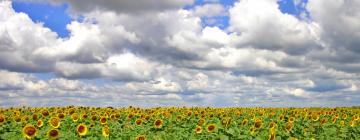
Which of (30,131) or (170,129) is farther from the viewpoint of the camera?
(170,129)

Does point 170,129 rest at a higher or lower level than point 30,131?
higher

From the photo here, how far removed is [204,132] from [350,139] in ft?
17.4

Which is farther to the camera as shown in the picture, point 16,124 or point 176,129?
point 16,124

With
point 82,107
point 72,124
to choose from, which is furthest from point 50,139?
point 82,107

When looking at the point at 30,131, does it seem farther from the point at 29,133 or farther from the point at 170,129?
the point at 170,129

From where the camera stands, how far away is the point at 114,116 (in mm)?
23875

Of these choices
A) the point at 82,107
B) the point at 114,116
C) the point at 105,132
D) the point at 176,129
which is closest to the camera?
the point at 105,132

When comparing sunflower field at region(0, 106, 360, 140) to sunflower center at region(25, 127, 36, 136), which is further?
sunflower field at region(0, 106, 360, 140)

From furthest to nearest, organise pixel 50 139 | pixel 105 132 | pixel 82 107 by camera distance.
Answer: pixel 82 107 < pixel 105 132 < pixel 50 139

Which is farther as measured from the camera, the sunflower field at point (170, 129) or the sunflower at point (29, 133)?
the sunflower field at point (170, 129)

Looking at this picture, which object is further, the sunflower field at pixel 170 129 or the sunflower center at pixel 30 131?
the sunflower field at pixel 170 129

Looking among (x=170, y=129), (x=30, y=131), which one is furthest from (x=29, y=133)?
(x=170, y=129)

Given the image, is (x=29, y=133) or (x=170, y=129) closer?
(x=29, y=133)

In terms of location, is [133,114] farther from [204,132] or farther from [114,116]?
[204,132]
